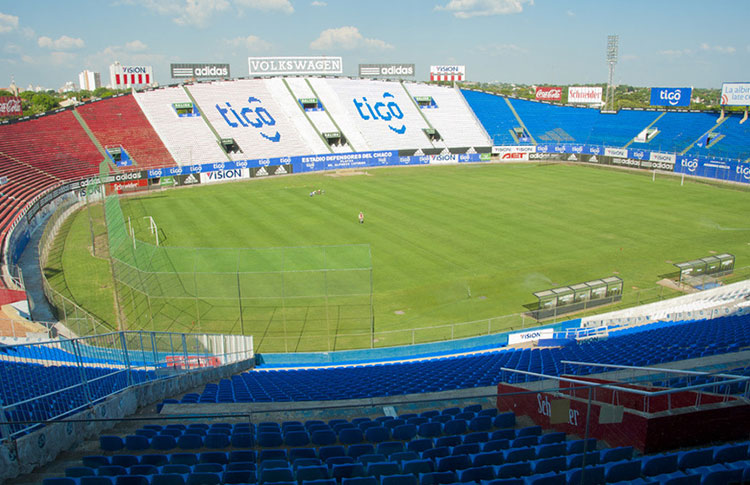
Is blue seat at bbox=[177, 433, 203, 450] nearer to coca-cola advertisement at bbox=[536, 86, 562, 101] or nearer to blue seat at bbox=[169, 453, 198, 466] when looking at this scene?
blue seat at bbox=[169, 453, 198, 466]

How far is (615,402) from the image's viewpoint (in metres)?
8.36

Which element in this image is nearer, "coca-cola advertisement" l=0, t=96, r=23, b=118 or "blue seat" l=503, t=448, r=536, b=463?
"blue seat" l=503, t=448, r=536, b=463

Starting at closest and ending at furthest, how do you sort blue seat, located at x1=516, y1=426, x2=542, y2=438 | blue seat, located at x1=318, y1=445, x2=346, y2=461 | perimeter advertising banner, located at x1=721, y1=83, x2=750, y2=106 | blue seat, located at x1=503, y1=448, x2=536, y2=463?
blue seat, located at x1=503, y1=448, x2=536, y2=463 → blue seat, located at x1=318, y1=445, x2=346, y2=461 → blue seat, located at x1=516, y1=426, x2=542, y2=438 → perimeter advertising banner, located at x1=721, y1=83, x2=750, y2=106

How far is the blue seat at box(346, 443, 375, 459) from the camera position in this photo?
790 cm

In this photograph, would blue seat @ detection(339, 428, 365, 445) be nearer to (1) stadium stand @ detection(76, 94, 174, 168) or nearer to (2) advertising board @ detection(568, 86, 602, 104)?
(1) stadium stand @ detection(76, 94, 174, 168)

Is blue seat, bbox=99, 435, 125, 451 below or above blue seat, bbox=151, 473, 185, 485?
below

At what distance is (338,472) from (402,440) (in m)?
2.20

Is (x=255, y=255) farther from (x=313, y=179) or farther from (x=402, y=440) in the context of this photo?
(x=313, y=179)

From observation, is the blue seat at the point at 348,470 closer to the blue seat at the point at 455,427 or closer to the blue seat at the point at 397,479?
the blue seat at the point at 397,479

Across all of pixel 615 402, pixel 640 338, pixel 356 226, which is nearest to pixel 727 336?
pixel 640 338

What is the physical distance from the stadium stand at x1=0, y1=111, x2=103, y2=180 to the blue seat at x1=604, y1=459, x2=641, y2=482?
53883 mm

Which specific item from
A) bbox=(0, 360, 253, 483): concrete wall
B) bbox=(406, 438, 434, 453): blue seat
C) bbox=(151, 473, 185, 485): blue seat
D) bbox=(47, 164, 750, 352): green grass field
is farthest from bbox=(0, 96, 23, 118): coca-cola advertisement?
bbox=(406, 438, 434, 453): blue seat

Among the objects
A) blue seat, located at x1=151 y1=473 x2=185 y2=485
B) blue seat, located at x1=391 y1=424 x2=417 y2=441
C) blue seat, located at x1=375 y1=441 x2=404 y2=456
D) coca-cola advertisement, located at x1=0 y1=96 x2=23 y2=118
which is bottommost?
blue seat, located at x1=391 y1=424 x2=417 y2=441

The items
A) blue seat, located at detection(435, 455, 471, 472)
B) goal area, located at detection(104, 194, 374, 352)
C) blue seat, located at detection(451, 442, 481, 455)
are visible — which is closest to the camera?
blue seat, located at detection(435, 455, 471, 472)
